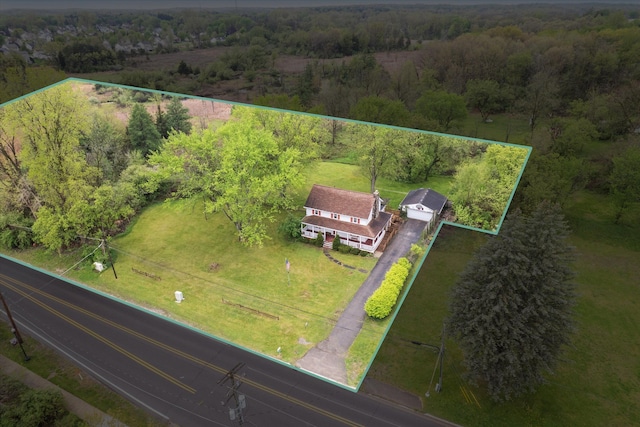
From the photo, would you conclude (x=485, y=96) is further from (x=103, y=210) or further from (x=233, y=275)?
(x=103, y=210)

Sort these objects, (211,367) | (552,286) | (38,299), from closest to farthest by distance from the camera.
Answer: (552,286) → (211,367) → (38,299)

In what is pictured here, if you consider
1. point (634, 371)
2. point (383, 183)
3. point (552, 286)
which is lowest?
point (634, 371)

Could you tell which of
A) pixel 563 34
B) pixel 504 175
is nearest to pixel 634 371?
pixel 504 175

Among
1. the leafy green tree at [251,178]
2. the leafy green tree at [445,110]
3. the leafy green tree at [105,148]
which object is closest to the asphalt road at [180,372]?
the leafy green tree at [105,148]

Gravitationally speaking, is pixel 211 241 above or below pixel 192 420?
above

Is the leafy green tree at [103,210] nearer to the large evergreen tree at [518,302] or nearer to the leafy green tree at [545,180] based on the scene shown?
the large evergreen tree at [518,302]

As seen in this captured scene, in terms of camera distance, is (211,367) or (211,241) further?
(211,367)

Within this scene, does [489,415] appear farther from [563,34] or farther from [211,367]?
[563,34]

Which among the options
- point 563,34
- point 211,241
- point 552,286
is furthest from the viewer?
point 563,34

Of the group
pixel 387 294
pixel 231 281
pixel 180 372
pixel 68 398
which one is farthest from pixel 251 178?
pixel 68 398
